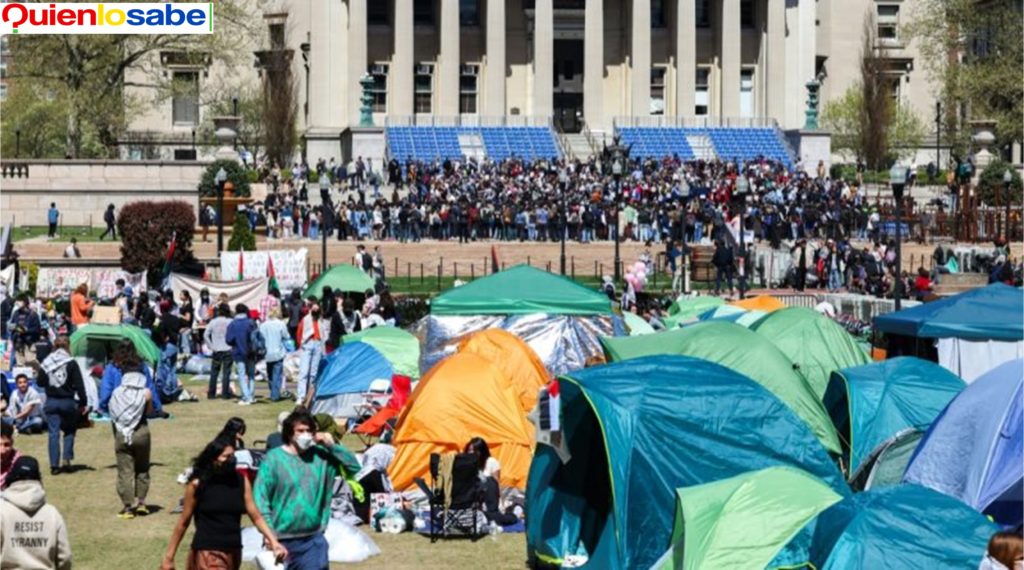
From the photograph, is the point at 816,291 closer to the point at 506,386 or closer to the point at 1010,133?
the point at 506,386

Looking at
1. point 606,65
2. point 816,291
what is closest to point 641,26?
point 606,65

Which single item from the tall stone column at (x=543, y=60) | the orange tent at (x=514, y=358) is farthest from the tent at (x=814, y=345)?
the tall stone column at (x=543, y=60)

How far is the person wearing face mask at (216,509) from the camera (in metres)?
13.9

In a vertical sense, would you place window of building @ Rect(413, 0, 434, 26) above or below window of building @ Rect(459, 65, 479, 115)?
above

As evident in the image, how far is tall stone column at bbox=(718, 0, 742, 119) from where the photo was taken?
268 feet

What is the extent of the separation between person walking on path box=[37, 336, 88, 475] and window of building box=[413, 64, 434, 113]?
57.1 m

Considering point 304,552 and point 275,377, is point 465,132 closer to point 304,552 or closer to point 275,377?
point 275,377

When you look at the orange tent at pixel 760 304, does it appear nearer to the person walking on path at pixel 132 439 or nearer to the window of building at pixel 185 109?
the person walking on path at pixel 132 439

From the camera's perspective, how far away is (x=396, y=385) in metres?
26.0

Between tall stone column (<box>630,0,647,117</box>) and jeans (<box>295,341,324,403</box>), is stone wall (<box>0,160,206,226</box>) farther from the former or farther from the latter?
jeans (<box>295,341,324,403</box>)

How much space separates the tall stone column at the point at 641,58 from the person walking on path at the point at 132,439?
60639 mm

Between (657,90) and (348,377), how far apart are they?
56888mm

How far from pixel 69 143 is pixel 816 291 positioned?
32.7 m

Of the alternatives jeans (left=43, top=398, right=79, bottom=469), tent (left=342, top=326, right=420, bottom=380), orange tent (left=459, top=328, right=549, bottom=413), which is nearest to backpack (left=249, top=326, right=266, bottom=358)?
tent (left=342, top=326, right=420, bottom=380)
